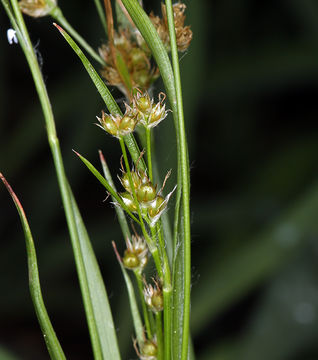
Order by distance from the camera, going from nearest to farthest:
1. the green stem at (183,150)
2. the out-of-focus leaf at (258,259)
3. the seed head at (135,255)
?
1. the green stem at (183,150)
2. the seed head at (135,255)
3. the out-of-focus leaf at (258,259)

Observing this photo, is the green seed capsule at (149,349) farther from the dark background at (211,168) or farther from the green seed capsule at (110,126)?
the dark background at (211,168)

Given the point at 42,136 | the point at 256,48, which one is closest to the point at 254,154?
the point at 256,48

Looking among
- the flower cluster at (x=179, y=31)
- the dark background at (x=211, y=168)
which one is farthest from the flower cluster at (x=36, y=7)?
the dark background at (x=211, y=168)

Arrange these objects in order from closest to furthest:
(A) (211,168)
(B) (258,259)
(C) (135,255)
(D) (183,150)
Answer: (D) (183,150) < (C) (135,255) < (B) (258,259) < (A) (211,168)

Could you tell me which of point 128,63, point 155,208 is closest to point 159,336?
point 155,208

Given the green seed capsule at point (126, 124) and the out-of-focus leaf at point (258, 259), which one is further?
the out-of-focus leaf at point (258, 259)

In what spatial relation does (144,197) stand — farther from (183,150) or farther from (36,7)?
(36,7)

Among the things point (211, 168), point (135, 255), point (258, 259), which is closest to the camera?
point (135, 255)
